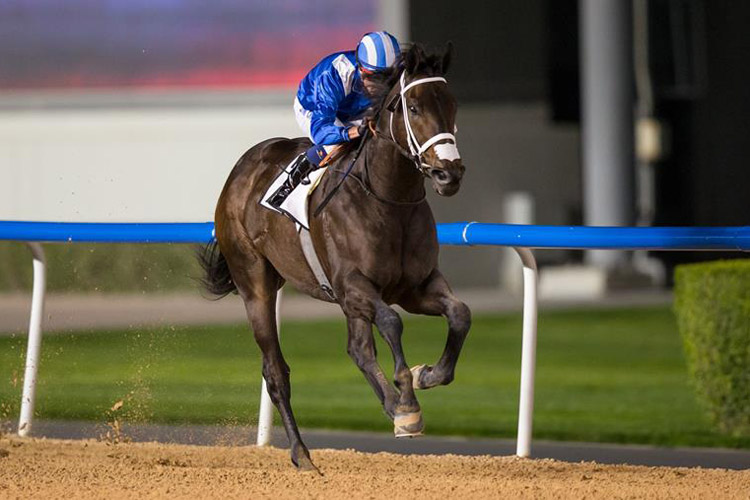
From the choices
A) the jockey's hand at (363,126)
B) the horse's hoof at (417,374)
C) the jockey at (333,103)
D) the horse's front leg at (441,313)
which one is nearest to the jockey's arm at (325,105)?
the jockey at (333,103)

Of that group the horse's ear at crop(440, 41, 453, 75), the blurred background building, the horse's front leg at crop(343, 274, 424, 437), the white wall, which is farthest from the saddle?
the white wall

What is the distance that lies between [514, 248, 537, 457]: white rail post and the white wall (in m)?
13.0

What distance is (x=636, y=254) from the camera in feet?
69.8

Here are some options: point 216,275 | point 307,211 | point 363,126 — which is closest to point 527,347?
point 307,211

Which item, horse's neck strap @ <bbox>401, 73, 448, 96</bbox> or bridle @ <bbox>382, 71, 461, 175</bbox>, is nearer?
bridle @ <bbox>382, 71, 461, 175</bbox>

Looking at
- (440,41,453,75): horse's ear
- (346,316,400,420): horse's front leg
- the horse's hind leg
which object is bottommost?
the horse's hind leg

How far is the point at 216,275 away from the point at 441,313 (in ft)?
5.14

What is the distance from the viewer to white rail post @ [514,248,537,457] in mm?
5980

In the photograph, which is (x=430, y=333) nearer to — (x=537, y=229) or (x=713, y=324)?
(x=713, y=324)

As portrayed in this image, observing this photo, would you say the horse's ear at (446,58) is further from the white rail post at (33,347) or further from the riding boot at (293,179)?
the white rail post at (33,347)

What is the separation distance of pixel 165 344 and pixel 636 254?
35.9ft

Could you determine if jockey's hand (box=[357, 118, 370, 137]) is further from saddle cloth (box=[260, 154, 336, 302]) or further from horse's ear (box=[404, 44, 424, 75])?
horse's ear (box=[404, 44, 424, 75])

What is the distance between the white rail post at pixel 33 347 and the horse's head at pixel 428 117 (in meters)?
2.56

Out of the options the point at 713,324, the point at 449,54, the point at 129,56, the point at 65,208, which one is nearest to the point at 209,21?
the point at 129,56
